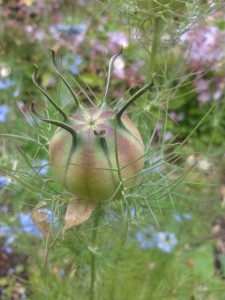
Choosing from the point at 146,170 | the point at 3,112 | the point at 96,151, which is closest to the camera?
the point at 96,151

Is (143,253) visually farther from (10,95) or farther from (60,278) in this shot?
(10,95)

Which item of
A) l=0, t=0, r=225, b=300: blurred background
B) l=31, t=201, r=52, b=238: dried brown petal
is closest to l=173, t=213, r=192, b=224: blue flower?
l=0, t=0, r=225, b=300: blurred background

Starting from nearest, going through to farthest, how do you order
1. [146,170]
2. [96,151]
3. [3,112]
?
[96,151] < [146,170] < [3,112]

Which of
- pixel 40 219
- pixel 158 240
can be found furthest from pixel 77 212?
pixel 158 240

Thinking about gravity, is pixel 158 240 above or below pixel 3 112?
below

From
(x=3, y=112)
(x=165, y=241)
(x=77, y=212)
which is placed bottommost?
(x=77, y=212)

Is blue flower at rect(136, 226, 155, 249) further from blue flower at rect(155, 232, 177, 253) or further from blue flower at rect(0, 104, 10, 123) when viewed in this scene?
blue flower at rect(0, 104, 10, 123)

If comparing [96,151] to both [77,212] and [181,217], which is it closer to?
[77,212]

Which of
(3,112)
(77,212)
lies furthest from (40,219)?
(3,112)

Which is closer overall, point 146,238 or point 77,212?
point 77,212

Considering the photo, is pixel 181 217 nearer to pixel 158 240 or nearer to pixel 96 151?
pixel 158 240

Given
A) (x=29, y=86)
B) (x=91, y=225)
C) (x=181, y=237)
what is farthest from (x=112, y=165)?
(x=29, y=86)
